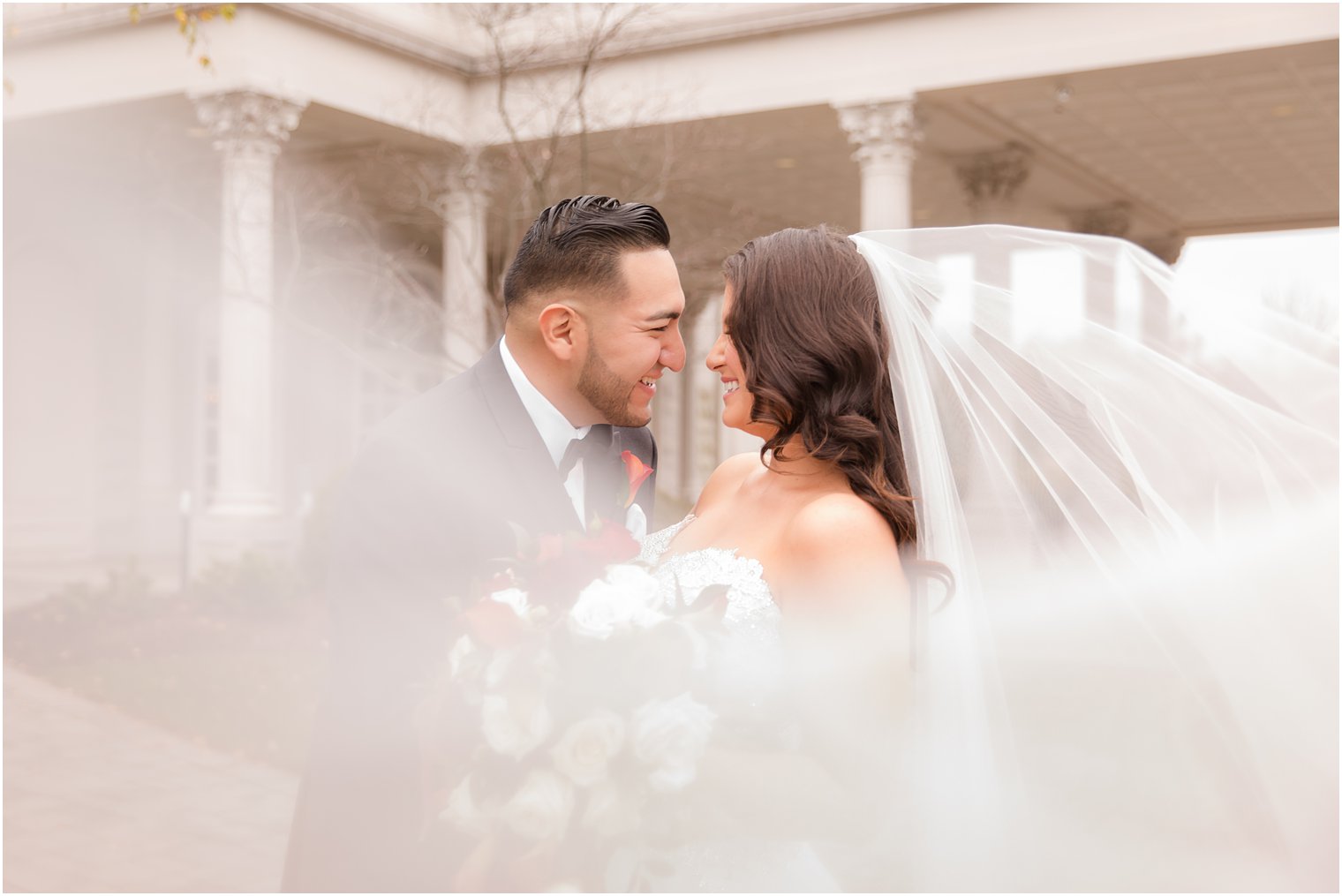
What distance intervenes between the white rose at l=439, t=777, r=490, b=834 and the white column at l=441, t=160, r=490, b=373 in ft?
29.0

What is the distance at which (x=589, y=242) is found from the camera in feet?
9.05

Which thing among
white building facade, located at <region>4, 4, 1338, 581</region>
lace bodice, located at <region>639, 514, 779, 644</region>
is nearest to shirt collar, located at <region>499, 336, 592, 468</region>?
lace bodice, located at <region>639, 514, 779, 644</region>

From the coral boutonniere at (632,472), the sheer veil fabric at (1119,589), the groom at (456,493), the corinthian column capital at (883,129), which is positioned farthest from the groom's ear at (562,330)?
the corinthian column capital at (883,129)

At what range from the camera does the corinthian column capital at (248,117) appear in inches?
501

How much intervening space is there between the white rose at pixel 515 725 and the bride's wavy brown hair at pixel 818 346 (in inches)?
36.3

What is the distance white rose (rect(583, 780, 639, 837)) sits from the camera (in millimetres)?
1850

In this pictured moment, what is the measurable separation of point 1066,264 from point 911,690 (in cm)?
111

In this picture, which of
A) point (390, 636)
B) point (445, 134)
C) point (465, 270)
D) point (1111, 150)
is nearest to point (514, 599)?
point (390, 636)

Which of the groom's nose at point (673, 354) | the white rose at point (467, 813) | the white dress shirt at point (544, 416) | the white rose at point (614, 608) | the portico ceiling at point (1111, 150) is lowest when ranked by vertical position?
the white rose at point (467, 813)

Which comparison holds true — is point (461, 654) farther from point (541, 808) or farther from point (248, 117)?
point (248, 117)

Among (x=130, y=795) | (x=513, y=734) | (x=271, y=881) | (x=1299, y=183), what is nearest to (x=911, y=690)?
(x=513, y=734)

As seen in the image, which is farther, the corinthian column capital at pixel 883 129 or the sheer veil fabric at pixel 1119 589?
the corinthian column capital at pixel 883 129

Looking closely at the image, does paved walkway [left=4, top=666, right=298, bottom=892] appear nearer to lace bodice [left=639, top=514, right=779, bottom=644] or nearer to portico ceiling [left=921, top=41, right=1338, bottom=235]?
lace bodice [left=639, top=514, right=779, bottom=644]

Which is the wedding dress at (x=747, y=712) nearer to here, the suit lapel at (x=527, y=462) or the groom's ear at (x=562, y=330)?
the suit lapel at (x=527, y=462)
